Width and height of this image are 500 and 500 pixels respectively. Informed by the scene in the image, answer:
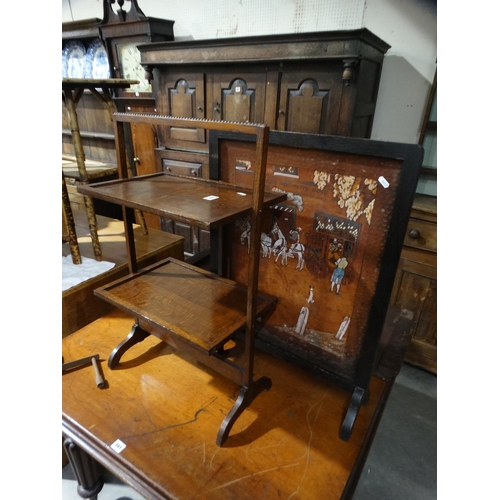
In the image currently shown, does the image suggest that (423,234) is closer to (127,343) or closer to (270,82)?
(270,82)

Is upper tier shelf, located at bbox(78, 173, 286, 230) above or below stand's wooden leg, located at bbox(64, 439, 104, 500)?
above

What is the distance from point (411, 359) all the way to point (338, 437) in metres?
1.31

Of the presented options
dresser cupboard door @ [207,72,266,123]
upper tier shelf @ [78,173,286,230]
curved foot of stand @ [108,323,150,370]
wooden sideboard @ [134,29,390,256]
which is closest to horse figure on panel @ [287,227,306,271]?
upper tier shelf @ [78,173,286,230]

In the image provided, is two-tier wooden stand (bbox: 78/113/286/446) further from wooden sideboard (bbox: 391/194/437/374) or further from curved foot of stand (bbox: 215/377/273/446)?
wooden sideboard (bbox: 391/194/437/374)

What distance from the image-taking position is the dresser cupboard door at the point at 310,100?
165 cm

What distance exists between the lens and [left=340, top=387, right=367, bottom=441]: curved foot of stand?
0.91 metres

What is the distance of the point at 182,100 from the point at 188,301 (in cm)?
161

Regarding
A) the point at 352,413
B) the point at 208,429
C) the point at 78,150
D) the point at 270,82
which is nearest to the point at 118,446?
the point at 208,429

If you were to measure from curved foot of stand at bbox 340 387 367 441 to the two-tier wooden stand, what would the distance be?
26 cm

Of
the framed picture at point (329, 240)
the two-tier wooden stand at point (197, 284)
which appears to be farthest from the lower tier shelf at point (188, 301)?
the framed picture at point (329, 240)

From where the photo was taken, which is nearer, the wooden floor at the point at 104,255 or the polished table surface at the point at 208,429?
the polished table surface at the point at 208,429

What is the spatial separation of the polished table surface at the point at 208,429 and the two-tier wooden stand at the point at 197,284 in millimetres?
68

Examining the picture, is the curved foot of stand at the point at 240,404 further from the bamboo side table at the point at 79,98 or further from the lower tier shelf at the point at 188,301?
the bamboo side table at the point at 79,98

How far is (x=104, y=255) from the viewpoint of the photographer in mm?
1715
